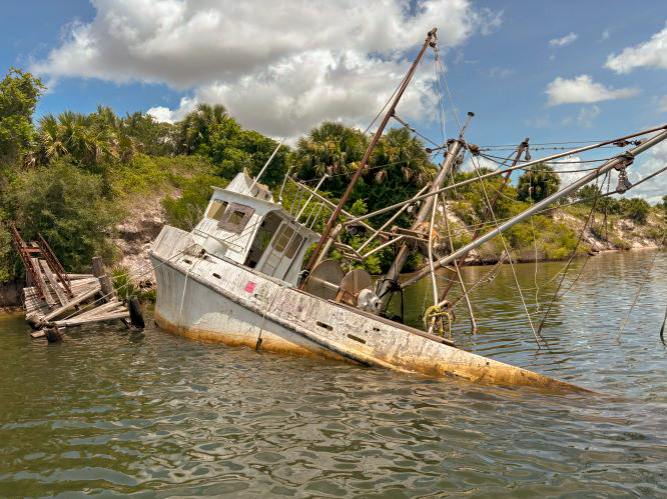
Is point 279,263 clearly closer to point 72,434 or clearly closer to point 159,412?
point 159,412

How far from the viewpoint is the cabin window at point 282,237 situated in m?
16.5

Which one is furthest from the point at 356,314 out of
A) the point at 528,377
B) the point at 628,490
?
the point at 628,490

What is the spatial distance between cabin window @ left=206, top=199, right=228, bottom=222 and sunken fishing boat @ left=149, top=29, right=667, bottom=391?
3 centimetres

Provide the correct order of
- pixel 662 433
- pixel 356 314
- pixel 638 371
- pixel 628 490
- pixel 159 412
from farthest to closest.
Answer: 1. pixel 356 314
2. pixel 638 371
3. pixel 159 412
4. pixel 662 433
5. pixel 628 490

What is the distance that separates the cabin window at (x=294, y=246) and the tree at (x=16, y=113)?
18881 millimetres

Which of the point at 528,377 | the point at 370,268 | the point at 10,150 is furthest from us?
the point at 370,268

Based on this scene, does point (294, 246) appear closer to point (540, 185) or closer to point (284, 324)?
point (284, 324)

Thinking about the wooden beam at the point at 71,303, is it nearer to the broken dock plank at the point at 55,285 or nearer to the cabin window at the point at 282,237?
the broken dock plank at the point at 55,285

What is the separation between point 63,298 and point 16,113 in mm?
14781

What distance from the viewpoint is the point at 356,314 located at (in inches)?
512

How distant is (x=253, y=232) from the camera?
1590cm

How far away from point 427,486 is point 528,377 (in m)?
5.30

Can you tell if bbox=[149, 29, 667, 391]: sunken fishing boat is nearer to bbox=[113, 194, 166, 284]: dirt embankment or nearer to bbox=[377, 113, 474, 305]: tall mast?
bbox=[377, 113, 474, 305]: tall mast

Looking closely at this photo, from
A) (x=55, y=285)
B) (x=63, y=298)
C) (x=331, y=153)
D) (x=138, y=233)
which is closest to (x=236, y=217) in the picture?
(x=63, y=298)
